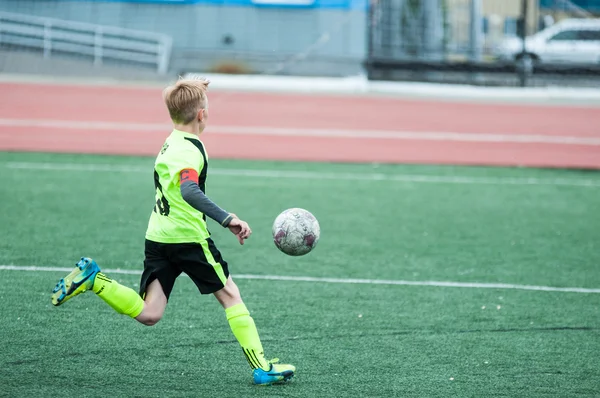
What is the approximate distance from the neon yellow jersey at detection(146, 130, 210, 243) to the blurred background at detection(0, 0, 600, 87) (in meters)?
22.4

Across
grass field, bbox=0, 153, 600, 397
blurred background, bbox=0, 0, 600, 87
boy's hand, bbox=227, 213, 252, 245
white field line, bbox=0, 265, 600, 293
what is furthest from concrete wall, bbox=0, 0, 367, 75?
boy's hand, bbox=227, 213, 252, 245

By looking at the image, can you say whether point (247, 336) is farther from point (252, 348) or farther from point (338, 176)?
point (338, 176)

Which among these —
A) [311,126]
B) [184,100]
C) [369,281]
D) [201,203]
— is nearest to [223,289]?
[201,203]

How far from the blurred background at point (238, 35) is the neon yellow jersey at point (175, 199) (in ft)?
73.3

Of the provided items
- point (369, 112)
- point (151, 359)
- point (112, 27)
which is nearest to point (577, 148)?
point (369, 112)

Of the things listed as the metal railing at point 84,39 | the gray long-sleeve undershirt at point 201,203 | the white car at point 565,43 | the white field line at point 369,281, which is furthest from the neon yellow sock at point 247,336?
the metal railing at point 84,39

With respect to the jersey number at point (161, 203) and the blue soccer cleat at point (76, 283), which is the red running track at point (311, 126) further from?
the blue soccer cleat at point (76, 283)

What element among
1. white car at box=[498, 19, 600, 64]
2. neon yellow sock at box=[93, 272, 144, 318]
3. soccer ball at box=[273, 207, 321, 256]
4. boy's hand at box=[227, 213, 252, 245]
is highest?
white car at box=[498, 19, 600, 64]

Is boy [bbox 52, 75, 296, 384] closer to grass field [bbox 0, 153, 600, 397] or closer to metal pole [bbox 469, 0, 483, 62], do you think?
grass field [bbox 0, 153, 600, 397]

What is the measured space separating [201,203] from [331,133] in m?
12.9

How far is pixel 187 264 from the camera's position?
5.21 m

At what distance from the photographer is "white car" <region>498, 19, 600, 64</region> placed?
90.4 ft

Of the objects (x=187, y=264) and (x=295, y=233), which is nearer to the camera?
(x=187, y=264)

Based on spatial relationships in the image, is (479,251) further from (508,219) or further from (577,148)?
(577,148)
